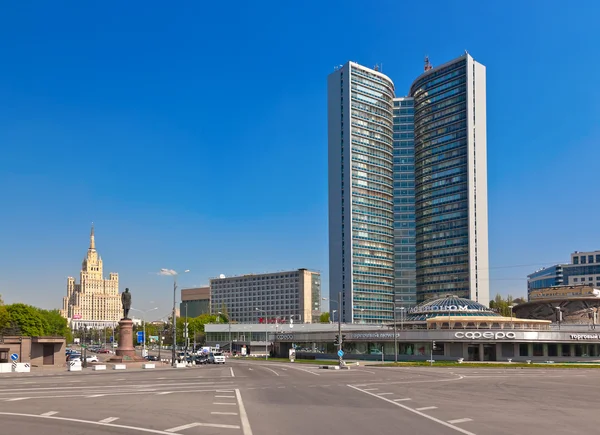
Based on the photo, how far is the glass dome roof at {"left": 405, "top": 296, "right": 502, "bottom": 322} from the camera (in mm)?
130125

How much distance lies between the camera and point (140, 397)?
32.7 m

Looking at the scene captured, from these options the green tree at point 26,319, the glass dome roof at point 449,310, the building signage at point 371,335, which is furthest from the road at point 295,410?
the green tree at point 26,319

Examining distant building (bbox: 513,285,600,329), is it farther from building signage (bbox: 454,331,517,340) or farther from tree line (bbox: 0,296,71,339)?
tree line (bbox: 0,296,71,339)

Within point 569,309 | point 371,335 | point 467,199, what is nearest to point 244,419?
point 371,335

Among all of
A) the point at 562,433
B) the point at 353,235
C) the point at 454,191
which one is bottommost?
the point at 562,433

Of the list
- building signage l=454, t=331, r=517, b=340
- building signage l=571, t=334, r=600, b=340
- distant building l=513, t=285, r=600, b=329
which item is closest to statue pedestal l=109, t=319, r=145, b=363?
building signage l=454, t=331, r=517, b=340

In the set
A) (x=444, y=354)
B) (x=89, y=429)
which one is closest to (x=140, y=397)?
(x=89, y=429)

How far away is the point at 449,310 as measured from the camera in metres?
132

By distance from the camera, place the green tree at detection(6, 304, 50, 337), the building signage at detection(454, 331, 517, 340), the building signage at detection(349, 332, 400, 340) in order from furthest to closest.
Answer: the green tree at detection(6, 304, 50, 337) < the building signage at detection(349, 332, 400, 340) < the building signage at detection(454, 331, 517, 340)

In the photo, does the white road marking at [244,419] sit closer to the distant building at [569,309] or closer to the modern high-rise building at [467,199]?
the distant building at [569,309]

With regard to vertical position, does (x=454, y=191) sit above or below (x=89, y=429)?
above

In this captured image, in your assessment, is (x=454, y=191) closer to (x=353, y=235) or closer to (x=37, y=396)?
(x=353, y=235)

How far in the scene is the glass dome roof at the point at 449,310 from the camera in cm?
13012

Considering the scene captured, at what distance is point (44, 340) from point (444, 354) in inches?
2336
